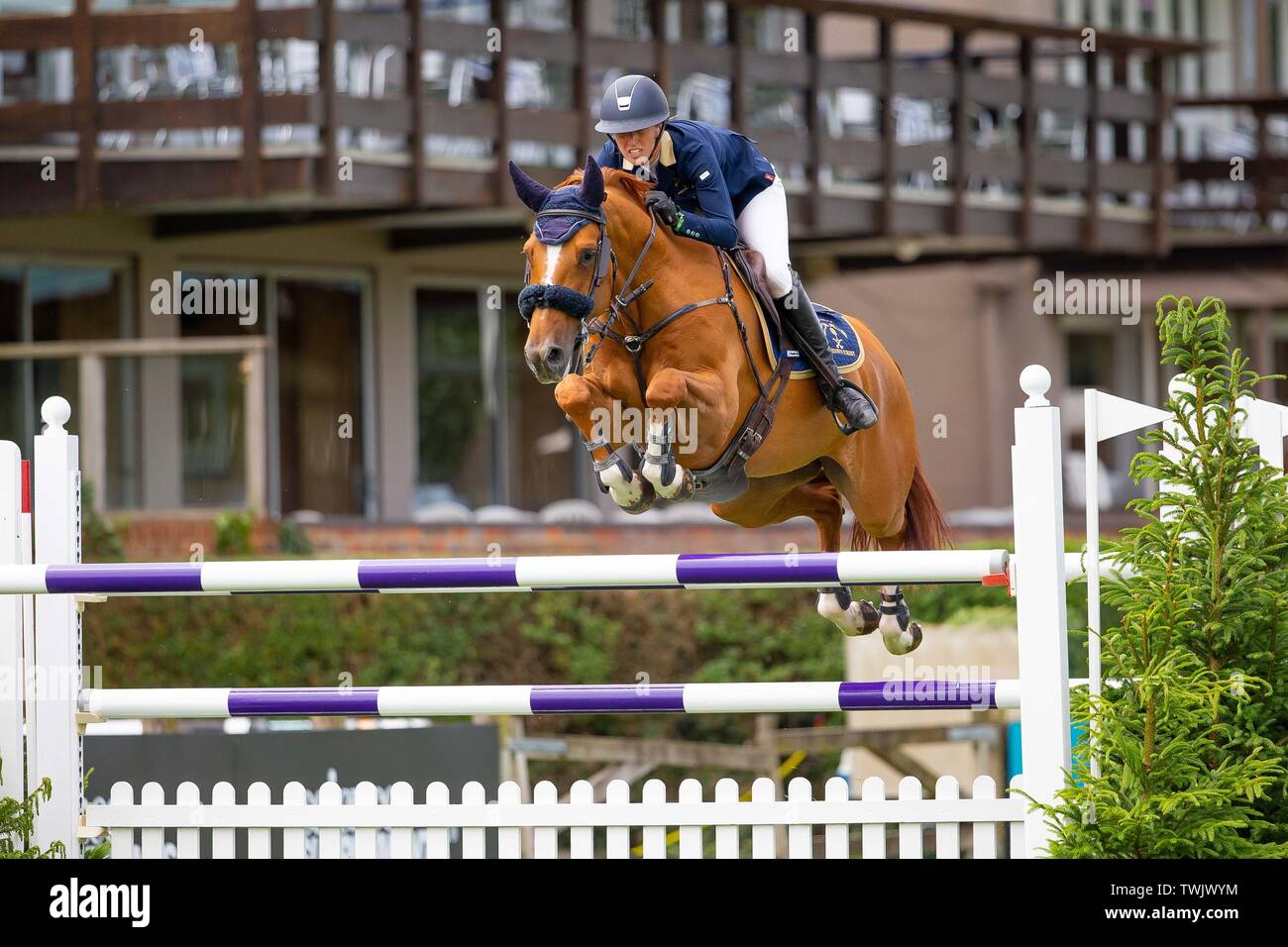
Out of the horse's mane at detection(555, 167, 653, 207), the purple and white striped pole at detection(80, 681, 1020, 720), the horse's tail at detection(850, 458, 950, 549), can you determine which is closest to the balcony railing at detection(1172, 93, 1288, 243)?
the horse's tail at detection(850, 458, 950, 549)

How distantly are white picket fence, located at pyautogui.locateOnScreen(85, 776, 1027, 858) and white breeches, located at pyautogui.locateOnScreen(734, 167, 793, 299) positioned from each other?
57.3 inches

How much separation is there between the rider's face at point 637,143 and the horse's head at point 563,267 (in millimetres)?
230

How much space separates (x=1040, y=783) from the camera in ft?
12.3

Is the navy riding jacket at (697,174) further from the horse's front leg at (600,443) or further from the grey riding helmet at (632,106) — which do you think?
the horse's front leg at (600,443)

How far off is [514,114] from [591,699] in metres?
8.37

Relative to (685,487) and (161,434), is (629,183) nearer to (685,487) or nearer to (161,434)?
(685,487)

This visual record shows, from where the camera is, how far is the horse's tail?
17.1 feet

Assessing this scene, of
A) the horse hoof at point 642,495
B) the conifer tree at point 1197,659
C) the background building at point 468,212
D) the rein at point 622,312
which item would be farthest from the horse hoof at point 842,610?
the background building at point 468,212

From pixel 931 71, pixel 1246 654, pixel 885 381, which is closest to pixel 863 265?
pixel 931 71

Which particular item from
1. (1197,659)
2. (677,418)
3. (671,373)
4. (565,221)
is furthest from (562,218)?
(1197,659)

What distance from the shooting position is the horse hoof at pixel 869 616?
4.98m

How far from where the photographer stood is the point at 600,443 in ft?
14.1
